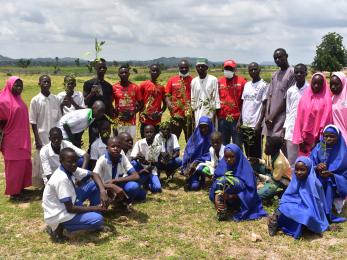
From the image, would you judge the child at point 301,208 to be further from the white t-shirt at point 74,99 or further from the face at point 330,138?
the white t-shirt at point 74,99

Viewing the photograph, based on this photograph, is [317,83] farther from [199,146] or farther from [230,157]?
[199,146]

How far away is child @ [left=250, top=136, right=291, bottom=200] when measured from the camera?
625 cm

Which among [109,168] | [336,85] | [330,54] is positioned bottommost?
[109,168]

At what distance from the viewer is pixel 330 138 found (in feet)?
18.6

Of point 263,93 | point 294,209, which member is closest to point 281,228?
point 294,209

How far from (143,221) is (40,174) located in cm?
233

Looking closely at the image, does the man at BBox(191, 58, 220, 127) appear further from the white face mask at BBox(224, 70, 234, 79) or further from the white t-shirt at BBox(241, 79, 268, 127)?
the white t-shirt at BBox(241, 79, 268, 127)

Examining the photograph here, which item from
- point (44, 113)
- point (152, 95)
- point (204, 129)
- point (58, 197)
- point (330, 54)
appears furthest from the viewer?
point (330, 54)

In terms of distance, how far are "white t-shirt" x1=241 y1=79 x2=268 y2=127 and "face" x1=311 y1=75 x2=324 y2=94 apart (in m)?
1.15

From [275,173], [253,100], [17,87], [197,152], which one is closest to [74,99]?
[17,87]

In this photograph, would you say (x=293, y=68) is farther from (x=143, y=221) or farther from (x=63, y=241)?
(x=63, y=241)

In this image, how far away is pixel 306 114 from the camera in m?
6.22

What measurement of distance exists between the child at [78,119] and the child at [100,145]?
0.72ft

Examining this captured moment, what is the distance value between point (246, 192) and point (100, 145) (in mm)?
2548
